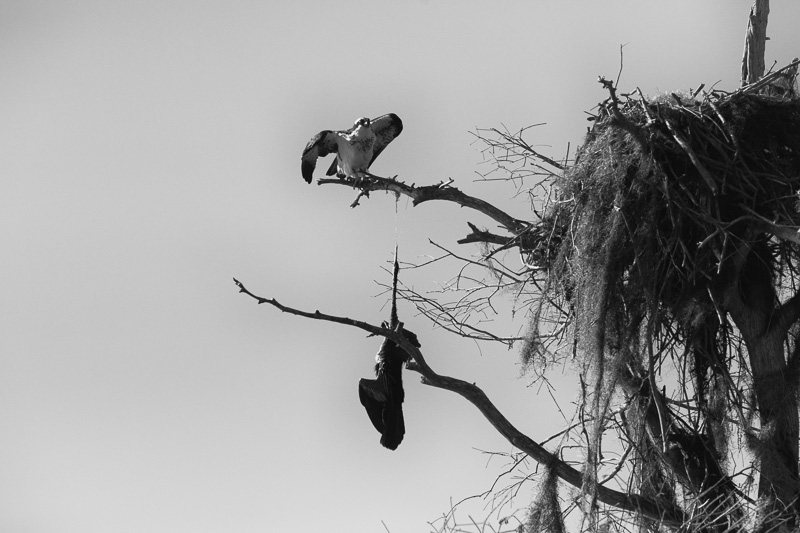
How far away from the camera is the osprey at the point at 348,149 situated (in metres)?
11.9

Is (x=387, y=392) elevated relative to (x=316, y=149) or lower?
lower

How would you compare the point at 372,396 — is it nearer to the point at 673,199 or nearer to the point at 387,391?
the point at 387,391

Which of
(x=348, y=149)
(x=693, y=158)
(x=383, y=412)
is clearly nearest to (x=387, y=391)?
(x=383, y=412)

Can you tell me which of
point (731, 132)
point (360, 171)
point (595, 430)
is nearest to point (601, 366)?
point (595, 430)

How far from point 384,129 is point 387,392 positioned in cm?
497

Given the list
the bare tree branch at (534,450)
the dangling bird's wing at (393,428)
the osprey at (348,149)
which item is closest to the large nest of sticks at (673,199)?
the bare tree branch at (534,450)

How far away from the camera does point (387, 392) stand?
8547 mm

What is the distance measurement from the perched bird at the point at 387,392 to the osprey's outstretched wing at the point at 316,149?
351cm

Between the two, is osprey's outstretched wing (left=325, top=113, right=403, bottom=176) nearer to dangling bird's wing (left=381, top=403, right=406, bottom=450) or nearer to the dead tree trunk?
the dead tree trunk

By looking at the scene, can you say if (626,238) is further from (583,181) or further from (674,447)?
(674,447)

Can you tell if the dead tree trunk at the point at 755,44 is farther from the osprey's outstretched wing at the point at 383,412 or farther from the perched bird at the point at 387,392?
the osprey's outstretched wing at the point at 383,412

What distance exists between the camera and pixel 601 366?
829cm

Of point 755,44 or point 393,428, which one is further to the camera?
point 755,44

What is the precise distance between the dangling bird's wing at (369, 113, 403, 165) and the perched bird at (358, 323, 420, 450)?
180 inches
